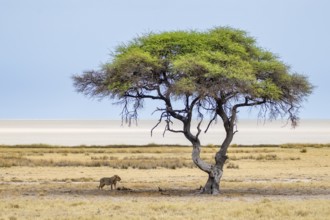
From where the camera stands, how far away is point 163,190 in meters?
36.3

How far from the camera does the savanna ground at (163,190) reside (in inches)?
1057

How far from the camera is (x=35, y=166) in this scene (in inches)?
2158

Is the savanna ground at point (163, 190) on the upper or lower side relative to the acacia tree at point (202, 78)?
lower

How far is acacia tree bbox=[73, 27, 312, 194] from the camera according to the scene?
1294 inches

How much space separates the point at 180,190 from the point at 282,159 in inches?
1130

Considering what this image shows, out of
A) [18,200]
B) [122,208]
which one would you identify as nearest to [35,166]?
[18,200]

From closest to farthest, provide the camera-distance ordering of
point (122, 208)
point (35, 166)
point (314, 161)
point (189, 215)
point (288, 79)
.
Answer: point (189, 215) → point (122, 208) → point (288, 79) → point (35, 166) → point (314, 161)

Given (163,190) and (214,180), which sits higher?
(214,180)

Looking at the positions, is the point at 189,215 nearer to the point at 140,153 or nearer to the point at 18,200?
the point at 18,200

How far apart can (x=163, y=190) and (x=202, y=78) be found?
612cm

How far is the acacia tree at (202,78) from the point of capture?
108 ft

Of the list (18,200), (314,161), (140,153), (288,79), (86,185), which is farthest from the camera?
(140,153)

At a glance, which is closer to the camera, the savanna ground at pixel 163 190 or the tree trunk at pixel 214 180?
the savanna ground at pixel 163 190

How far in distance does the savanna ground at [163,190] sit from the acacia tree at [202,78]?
3.32 metres
